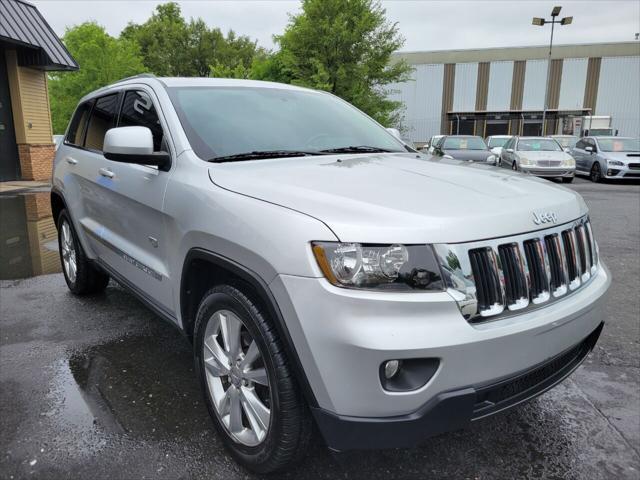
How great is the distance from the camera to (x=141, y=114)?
3316mm

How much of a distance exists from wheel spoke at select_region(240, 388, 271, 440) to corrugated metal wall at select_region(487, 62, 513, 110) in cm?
4572

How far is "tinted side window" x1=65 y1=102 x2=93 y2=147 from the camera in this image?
443 cm

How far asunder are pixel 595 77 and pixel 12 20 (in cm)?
4261

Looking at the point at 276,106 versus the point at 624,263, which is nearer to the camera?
the point at 276,106

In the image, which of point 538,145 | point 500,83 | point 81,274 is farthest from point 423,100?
point 81,274

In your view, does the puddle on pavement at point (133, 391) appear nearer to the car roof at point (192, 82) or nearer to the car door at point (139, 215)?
the car door at point (139, 215)

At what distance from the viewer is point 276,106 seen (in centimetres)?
337

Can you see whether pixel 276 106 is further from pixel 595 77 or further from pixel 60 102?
pixel 595 77

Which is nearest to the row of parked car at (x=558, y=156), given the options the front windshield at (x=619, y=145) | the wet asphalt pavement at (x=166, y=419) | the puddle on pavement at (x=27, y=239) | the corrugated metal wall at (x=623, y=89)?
the front windshield at (x=619, y=145)

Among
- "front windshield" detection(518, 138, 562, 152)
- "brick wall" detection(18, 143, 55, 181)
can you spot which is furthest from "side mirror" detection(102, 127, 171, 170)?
"front windshield" detection(518, 138, 562, 152)

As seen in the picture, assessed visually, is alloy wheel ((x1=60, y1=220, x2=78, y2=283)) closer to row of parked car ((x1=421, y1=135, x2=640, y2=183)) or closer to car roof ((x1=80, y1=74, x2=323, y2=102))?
car roof ((x1=80, y1=74, x2=323, y2=102))

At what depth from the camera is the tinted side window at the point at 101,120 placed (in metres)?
3.85

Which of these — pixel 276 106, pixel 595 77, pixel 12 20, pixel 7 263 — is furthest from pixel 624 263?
pixel 595 77

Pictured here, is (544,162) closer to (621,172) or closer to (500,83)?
(621,172)
